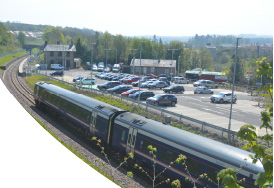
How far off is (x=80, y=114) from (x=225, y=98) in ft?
77.6

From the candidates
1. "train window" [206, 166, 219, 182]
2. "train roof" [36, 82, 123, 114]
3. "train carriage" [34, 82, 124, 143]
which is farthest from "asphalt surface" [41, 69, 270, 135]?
"train window" [206, 166, 219, 182]

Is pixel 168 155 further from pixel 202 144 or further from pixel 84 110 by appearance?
pixel 84 110

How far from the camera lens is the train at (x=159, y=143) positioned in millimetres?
10669

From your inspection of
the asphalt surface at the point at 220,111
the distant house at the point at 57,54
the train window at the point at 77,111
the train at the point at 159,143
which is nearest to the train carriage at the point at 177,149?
the train at the point at 159,143

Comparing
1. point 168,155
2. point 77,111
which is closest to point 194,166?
point 168,155

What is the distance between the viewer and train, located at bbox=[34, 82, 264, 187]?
35.0 feet

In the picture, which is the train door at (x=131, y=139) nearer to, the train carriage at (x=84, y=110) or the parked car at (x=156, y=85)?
the train carriage at (x=84, y=110)

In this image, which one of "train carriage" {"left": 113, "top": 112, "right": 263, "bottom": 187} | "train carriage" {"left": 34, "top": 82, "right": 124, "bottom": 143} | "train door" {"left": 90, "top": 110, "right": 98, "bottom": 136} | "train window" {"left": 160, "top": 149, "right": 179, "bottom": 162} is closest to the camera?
"train carriage" {"left": 113, "top": 112, "right": 263, "bottom": 187}

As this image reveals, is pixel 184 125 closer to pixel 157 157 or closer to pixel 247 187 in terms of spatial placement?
pixel 157 157

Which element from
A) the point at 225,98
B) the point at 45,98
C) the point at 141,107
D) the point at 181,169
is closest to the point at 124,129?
the point at 181,169

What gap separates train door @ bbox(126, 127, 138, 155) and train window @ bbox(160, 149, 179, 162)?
2.02 meters

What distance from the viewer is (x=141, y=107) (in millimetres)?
26031

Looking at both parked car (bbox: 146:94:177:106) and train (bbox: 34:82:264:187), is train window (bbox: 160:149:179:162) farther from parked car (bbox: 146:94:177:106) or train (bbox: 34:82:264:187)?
parked car (bbox: 146:94:177:106)

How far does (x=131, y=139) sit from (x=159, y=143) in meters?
2.01
